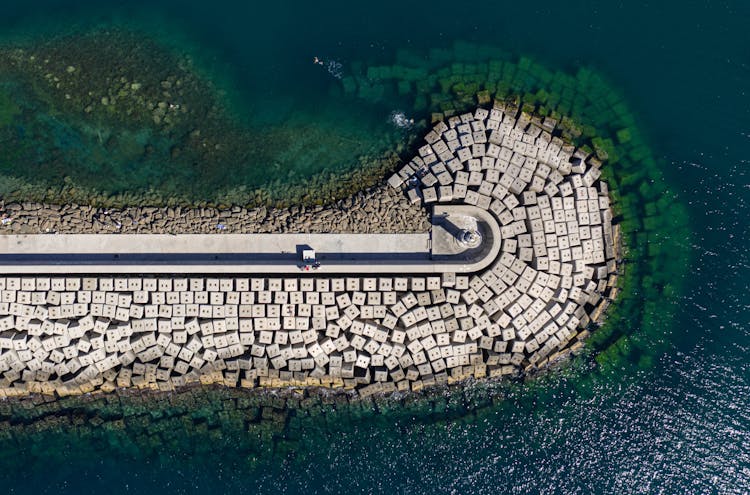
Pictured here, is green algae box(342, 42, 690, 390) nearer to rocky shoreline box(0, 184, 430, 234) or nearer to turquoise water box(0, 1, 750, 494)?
turquoise water box(0, 1, 750, 494)

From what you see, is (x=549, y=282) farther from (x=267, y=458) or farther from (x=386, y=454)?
(x=267, y=458)

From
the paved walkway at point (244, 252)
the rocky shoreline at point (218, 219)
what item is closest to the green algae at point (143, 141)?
the rocky shoreline at point (218, 219)

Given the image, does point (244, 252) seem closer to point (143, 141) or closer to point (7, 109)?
point (143, 141)

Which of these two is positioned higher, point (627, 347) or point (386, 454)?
point (627, 347)

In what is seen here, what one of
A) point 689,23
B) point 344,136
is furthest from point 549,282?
point 689,23

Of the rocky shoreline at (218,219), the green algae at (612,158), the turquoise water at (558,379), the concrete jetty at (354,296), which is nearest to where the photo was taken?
the concrete jetty at (354,296)

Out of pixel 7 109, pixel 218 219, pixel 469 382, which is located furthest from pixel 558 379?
pixel 7 109

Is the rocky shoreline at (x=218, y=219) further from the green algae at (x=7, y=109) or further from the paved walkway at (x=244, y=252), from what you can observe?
the green algae at (x=7, y=109)
